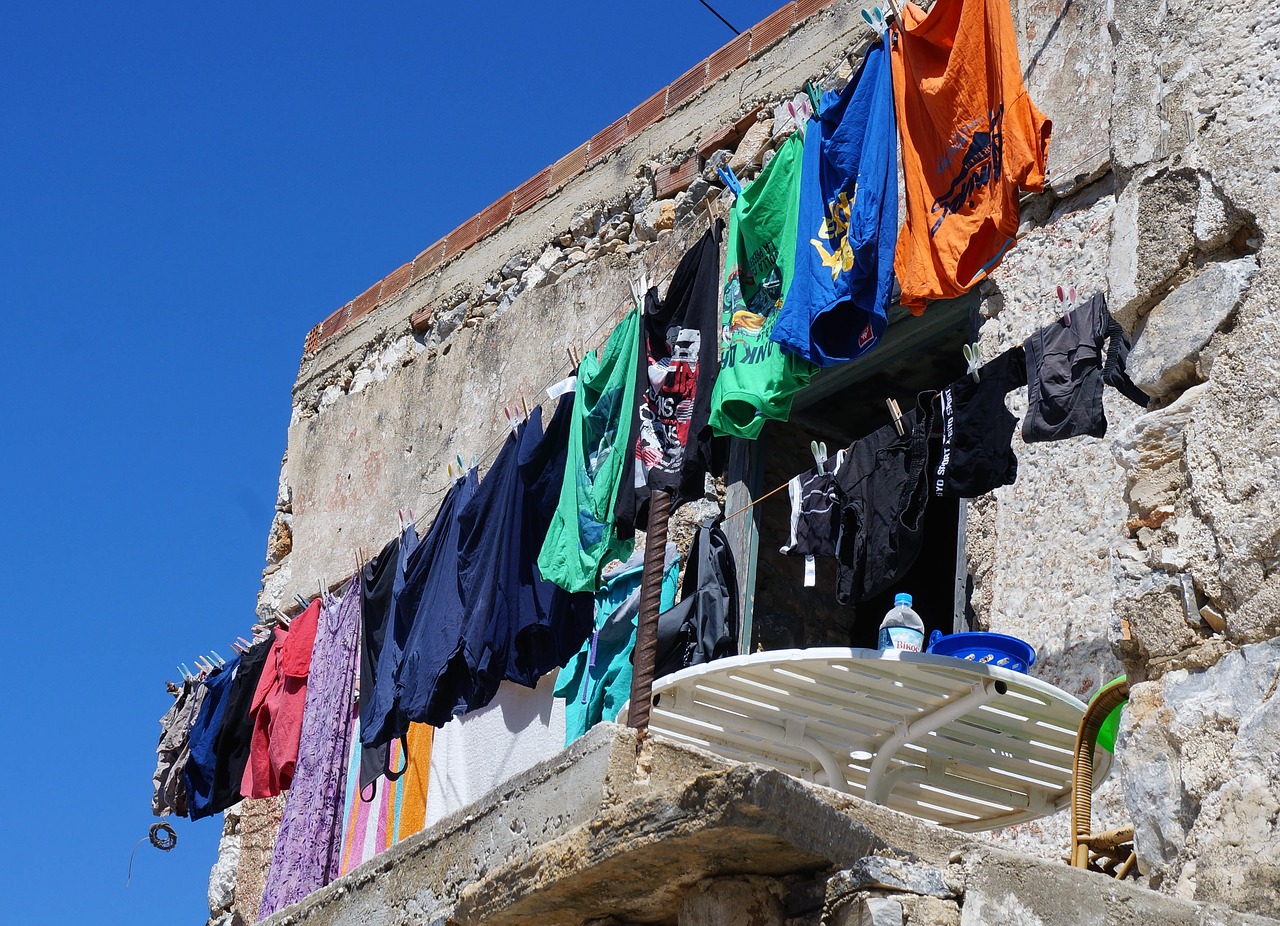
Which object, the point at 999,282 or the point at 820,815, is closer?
the point at 820,815

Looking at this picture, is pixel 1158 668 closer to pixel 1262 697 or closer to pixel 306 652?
pixel 1262 697

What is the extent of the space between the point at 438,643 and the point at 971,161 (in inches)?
108

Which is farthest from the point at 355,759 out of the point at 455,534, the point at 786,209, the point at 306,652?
the point at 786,209

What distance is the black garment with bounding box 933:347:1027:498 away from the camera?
427 cm

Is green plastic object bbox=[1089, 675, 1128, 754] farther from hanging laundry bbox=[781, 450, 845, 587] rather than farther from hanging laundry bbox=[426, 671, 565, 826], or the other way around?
hanging laundry bbox=[426, 671, 565, 826]

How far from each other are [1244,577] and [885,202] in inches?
99.8

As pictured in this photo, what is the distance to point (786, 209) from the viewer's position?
551 cm

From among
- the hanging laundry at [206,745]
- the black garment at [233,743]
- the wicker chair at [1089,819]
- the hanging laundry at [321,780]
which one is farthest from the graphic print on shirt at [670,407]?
the hanging laundry at [206,745]

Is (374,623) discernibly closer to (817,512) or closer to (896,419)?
(817,512)

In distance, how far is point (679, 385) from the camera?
5.67 meters

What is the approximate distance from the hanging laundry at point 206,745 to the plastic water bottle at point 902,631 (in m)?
4.60

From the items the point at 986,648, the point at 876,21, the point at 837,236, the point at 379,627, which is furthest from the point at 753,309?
the point at 379,627

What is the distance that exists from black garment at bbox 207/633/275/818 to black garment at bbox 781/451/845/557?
388 centimetres

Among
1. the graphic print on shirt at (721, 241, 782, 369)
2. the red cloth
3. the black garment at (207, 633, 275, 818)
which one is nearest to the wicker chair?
the graphic print on shirt at (721, 241, 782, 369)
